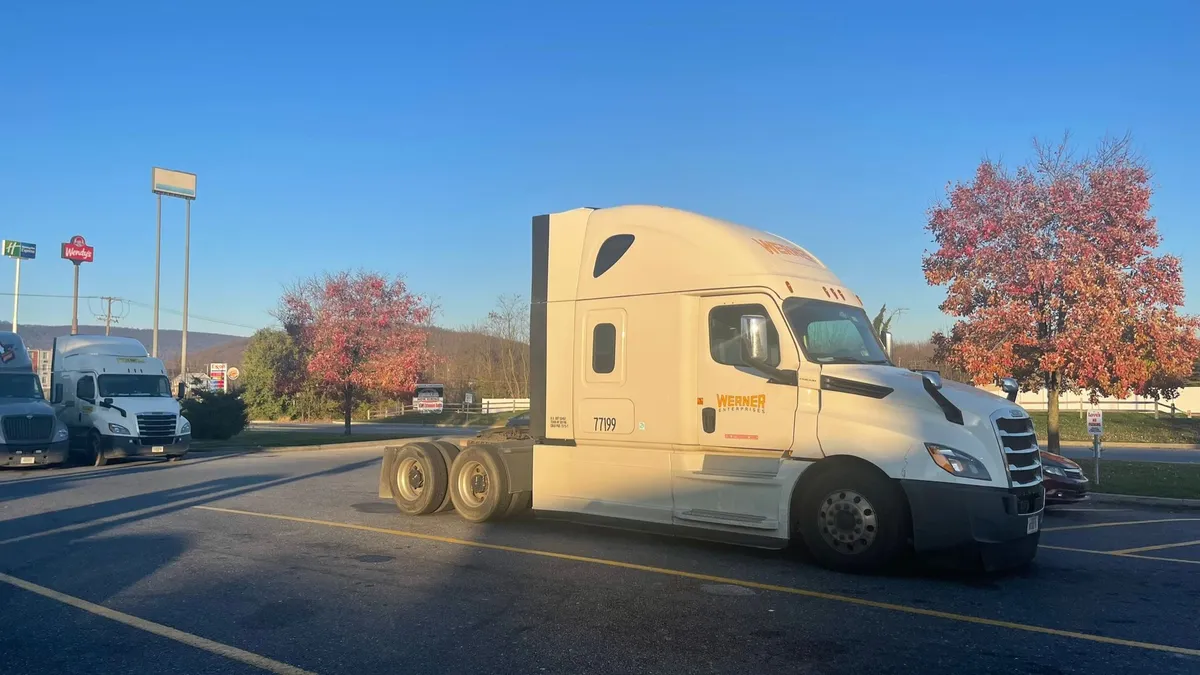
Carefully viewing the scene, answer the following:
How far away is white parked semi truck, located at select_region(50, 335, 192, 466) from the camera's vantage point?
20.8m

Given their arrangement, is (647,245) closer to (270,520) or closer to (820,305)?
(820,305)

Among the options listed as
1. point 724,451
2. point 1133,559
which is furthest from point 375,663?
point 1133,559

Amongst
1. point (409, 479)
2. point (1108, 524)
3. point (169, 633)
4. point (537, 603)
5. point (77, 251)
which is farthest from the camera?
point (77, 251)

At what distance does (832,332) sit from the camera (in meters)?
8.79

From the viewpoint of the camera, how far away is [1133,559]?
29.4ft

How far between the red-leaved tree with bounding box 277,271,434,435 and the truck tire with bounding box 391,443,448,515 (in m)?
20.4

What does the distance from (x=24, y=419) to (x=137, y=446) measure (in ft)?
7.92

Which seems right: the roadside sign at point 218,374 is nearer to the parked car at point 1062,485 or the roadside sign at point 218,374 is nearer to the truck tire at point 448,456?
the truck tire at point 448,456

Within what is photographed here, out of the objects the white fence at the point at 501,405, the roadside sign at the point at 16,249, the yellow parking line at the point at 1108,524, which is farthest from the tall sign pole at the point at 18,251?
the yellow parking line at the point at 1108,524

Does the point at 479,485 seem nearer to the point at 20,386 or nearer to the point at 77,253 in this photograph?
the point at 20,386

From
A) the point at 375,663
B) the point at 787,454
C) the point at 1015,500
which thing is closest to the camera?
the point at 375,663

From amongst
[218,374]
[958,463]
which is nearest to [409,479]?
[958,463]

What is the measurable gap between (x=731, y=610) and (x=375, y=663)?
273 centimetres

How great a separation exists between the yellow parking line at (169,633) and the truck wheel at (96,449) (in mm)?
14878
